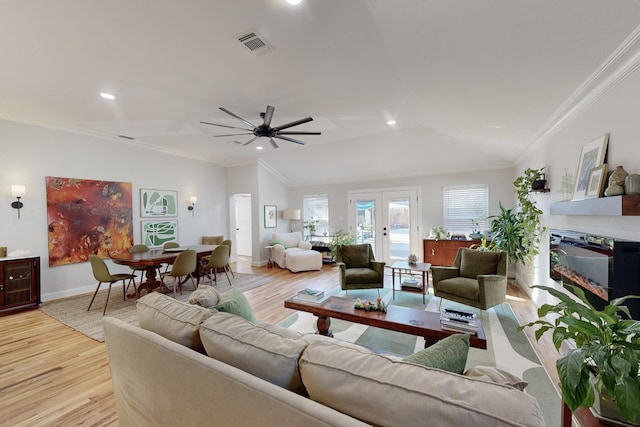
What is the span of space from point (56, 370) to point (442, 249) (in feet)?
19.7

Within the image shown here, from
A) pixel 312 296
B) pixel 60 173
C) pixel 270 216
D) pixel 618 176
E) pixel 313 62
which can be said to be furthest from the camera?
pixel 270 216

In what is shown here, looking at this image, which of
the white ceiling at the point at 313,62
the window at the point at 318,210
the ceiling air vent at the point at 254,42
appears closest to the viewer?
the white ceiling at the point at 313,62

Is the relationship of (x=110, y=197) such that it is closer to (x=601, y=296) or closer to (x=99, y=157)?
(x=99, y=157)

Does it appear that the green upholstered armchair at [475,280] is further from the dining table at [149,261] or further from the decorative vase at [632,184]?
the dining table at [149,261]

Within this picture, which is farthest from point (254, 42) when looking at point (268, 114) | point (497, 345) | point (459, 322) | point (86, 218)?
point (86, 218)

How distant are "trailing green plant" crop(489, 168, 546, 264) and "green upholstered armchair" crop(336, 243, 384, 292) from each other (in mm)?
2067

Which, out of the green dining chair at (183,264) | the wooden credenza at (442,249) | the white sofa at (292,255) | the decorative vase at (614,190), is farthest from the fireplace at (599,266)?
the green dining chair at (183,264)

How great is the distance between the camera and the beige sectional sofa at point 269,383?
2.31 feet

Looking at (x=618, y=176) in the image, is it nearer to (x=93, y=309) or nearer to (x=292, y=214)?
(x=93, y=309)

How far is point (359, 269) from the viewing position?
4.20 metres

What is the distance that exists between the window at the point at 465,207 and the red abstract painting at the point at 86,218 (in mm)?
6766

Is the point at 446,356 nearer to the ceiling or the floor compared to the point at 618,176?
nearer to the floor

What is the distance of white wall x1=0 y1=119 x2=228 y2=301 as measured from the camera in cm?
391

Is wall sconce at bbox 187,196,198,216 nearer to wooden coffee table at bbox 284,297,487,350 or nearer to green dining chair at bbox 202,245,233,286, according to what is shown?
green dining chair at bbox 202,245,233,286
